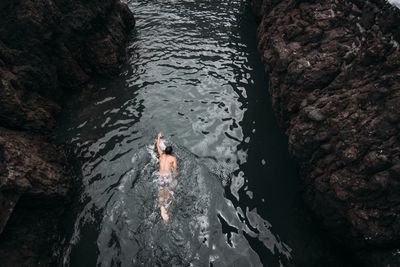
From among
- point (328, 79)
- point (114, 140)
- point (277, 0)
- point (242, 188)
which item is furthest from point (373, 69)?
point (114, 140)

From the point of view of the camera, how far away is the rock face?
8.59 m

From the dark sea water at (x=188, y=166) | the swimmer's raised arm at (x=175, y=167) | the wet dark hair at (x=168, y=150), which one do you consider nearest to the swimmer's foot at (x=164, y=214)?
the dark sea water at (x=188, y=166)

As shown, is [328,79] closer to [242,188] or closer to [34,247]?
[242,188]

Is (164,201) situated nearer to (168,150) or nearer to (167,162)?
(167,162)

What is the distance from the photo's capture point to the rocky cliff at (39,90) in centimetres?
971

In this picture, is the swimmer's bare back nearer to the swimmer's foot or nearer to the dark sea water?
the dark sea water

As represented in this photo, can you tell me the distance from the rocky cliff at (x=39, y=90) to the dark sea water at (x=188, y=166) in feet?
2.65

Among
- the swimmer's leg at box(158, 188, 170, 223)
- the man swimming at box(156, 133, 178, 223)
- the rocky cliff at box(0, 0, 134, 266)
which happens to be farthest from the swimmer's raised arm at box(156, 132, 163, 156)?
the rocky cliff at box(0, 0, 134, 266)

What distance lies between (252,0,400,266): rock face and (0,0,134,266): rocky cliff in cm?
A: 831

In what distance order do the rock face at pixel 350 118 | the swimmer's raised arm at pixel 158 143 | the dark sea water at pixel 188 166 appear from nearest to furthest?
the rock face at pixel 350 118 → the dark sea water at pixel 188 166 → the swimmer's raised arm at pixel 158 143

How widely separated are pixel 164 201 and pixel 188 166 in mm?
1881

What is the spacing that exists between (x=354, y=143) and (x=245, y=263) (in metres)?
4.59

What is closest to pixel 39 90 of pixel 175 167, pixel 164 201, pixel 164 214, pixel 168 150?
pixel 168 150

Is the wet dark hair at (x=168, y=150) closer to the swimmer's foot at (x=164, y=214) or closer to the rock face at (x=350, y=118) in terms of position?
the swimmer's foot at (x=164, y=214)
